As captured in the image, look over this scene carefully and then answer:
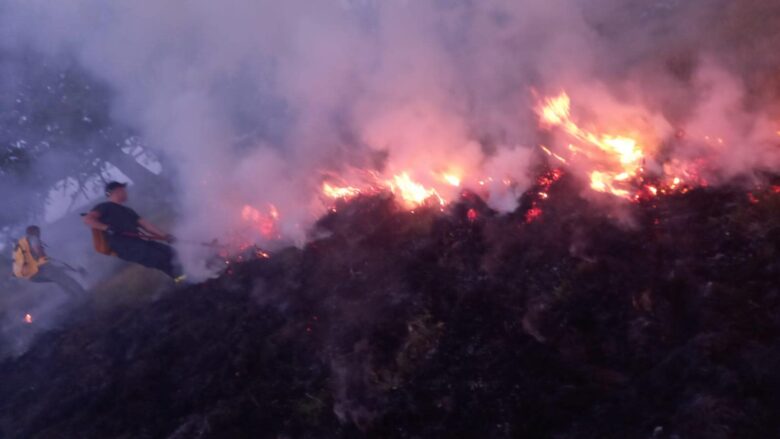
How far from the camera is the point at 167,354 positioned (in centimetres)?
810

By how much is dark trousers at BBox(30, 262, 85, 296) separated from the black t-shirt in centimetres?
403

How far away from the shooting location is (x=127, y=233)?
10.0m

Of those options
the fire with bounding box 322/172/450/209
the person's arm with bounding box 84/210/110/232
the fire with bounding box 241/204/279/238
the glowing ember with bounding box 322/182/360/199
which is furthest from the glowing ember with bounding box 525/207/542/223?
the person's arm with bounding box 84/210/110/232

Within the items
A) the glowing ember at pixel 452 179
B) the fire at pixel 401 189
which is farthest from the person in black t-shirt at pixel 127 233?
the glowing ember at pixel 452 179

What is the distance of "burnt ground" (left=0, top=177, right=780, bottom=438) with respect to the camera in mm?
4504

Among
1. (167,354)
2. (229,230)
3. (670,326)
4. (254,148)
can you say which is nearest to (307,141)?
(254,148)

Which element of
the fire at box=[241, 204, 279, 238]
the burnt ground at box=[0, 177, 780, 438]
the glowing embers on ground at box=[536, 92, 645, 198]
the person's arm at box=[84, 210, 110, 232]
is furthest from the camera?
the fire at box=[241, 204, 279, 238]

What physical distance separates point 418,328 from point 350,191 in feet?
13.2

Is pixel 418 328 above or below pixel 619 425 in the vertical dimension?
above

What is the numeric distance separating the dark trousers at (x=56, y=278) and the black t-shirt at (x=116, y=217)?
13.2 ft

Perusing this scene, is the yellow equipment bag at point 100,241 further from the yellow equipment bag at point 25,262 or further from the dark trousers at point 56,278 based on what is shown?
the dark trousers at point 56,278

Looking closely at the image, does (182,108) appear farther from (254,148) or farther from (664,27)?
(664,27)

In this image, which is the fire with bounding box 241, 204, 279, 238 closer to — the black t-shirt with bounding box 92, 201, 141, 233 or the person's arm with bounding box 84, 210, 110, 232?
the black t-shirt with bounding box 92, 201, 141, 233

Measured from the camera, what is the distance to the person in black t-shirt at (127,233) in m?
9.91
